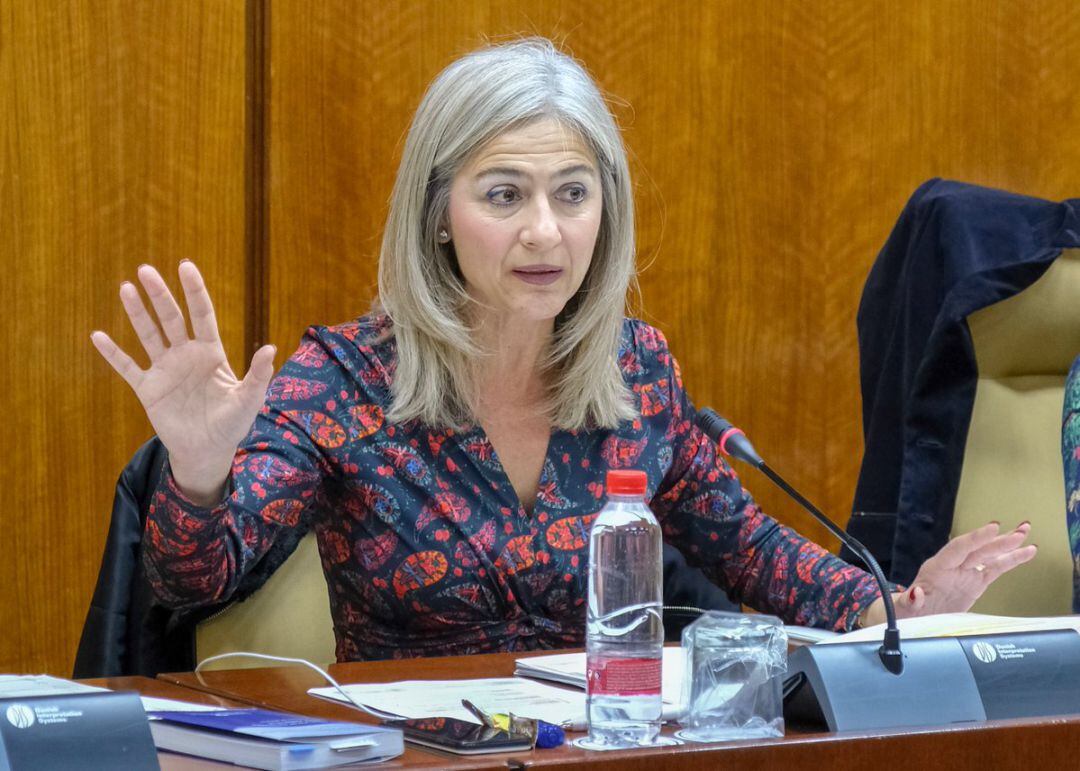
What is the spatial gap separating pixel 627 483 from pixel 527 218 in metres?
0.72

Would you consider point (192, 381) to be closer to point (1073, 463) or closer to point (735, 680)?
point (735, 680)

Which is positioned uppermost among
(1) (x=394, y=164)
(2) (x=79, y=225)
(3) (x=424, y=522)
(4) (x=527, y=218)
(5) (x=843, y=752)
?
(1) (x=394, y=164)

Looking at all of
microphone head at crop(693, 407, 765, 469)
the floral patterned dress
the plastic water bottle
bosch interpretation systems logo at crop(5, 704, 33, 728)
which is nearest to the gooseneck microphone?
microphone head at crop(693, 407, 765, 469)

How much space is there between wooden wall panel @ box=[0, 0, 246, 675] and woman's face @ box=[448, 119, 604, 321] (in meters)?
0.93

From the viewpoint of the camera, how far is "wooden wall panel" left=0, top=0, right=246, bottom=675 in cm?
251

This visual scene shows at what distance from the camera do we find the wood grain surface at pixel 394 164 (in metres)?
2.53

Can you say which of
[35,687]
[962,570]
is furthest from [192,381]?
[962,570]

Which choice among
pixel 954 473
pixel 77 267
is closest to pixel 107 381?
pixel 77 267

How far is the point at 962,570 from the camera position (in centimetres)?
161

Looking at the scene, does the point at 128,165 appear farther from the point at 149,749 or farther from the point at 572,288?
the point at 149,749

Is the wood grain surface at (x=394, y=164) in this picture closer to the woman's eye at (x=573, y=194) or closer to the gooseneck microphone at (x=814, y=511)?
the woman's eye at (x=573, y=194)

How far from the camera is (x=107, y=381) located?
257cm

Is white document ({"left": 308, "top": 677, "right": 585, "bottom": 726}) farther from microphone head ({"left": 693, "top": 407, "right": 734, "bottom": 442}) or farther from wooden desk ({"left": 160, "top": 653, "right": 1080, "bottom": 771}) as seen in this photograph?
microphone head ({"left": 693, "top": 407, "right": 734, "bottom": 442})

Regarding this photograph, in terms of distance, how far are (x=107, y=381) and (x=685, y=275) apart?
1.12 meters
